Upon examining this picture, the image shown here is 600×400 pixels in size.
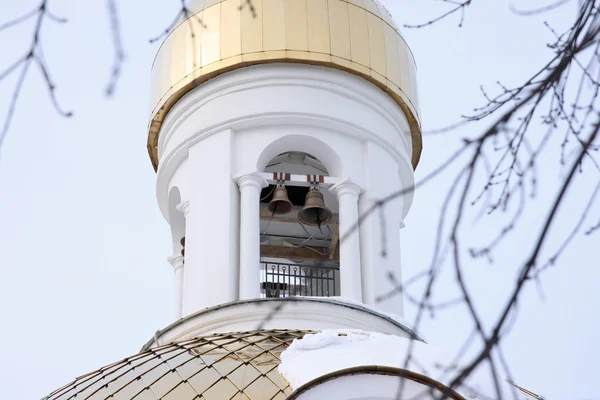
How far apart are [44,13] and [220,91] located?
8451mm

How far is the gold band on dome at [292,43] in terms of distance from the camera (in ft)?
38.1

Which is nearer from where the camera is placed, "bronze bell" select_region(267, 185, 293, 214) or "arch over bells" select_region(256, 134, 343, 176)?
"bronze bell" select_region(267, 185, 293, 214)

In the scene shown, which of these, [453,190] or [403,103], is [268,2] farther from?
[453,190]

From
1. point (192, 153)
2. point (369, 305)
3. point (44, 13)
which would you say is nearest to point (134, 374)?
point (369, 305)

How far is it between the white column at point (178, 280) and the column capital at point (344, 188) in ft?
5.82

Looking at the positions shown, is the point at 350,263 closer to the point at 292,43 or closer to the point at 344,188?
the point at 344,188

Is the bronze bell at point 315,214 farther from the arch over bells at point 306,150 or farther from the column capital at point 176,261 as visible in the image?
the column capital at point 176,261

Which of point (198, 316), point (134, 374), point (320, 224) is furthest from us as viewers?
point (320, 224)

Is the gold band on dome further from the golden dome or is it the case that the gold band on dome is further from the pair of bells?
the golden dome

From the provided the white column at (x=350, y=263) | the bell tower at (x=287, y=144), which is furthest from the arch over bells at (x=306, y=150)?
the white column at (x=350, y=263)

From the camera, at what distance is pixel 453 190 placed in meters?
3.32

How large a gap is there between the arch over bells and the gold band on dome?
0.67 m

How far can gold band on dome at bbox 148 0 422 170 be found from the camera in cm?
1162

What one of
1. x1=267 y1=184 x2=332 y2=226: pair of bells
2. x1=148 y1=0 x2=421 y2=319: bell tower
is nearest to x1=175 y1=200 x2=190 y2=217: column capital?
x1=148 y1=0 x2=421 y2=319: bell tower
